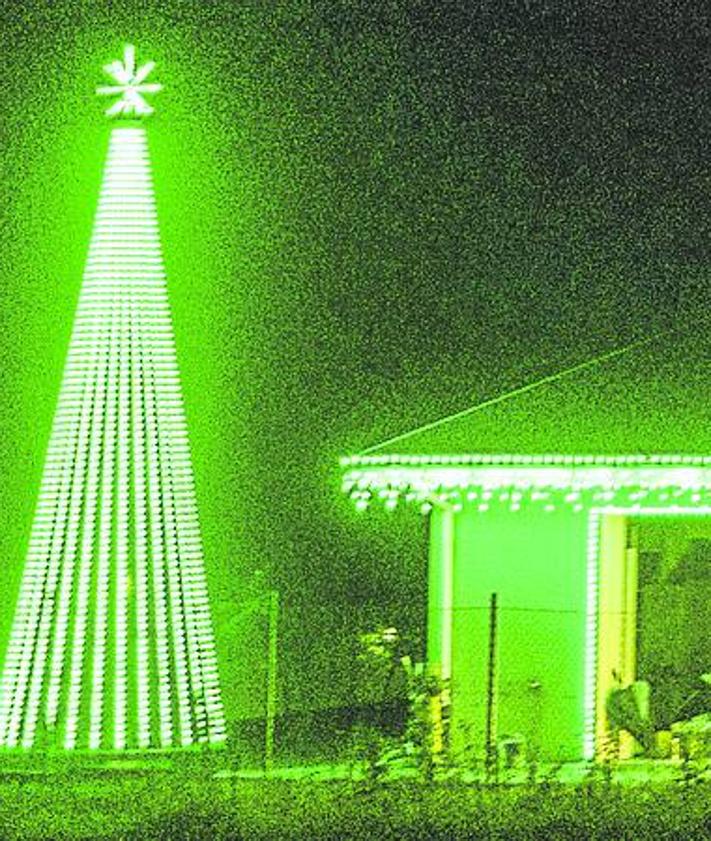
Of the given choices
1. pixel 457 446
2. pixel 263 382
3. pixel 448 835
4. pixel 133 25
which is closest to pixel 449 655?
pixel 457 446

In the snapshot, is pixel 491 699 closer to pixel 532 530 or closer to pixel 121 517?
pixel 532 530

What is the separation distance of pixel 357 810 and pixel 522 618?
407cm

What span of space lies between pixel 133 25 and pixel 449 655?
1086 cm

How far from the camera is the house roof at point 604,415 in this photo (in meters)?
15.3

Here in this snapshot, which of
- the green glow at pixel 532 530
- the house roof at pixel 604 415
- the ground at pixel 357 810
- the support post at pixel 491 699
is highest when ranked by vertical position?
the house roof at pixel 604 415

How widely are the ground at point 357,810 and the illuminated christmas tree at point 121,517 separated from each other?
1.56 meters

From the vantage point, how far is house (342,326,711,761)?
15.3 metres

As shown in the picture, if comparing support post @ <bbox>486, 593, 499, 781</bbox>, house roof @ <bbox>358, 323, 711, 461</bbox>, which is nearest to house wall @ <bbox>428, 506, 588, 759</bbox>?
support post @ <bbox>486, 593, 499, 781</bbox>

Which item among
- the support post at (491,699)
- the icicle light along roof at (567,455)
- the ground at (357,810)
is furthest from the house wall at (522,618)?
the ground at (357,810)

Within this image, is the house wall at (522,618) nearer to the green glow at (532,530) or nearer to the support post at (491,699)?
the green glow at (532,530)

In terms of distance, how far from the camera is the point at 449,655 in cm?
1627

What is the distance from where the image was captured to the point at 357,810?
1230cm

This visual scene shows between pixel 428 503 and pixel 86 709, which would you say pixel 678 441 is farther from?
pixel 86 709

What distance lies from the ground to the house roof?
9.72ft
